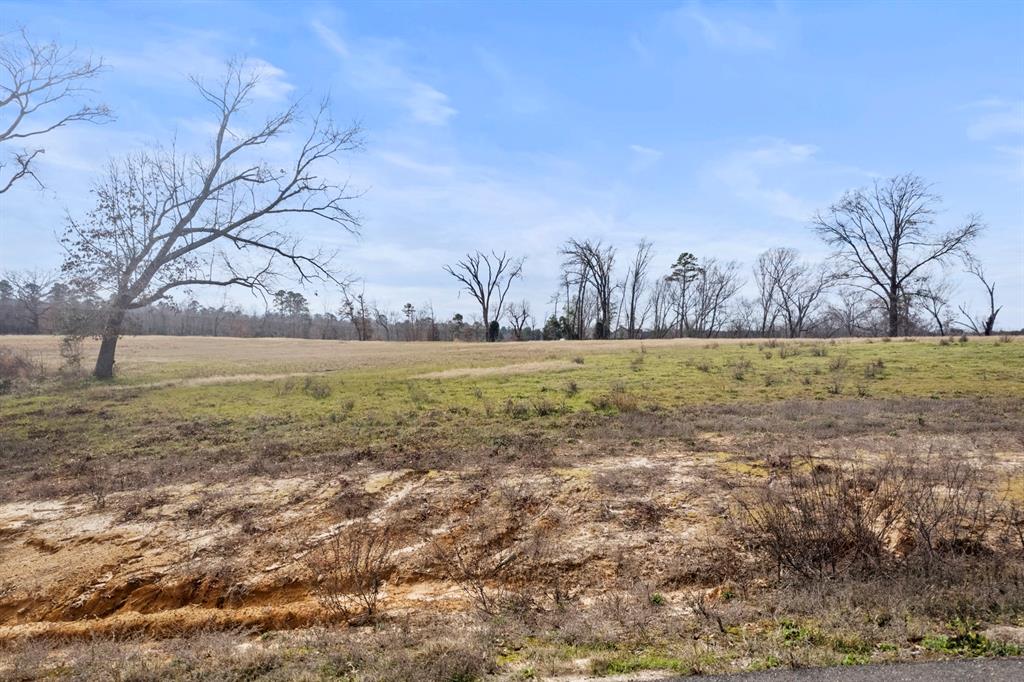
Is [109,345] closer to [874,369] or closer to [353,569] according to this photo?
[353,569]

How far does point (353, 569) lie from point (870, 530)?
5.10m

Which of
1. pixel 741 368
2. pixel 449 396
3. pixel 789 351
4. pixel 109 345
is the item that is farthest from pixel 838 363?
pixel 109 345

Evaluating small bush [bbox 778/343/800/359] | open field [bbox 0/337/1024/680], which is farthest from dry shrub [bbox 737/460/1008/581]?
small bush [bbox 778/343/800/359]

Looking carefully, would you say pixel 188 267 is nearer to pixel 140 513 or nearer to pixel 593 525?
pixel 140 513

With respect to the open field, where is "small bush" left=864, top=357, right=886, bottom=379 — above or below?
above

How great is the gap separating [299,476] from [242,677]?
4761 mm

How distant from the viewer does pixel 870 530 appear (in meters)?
5.88

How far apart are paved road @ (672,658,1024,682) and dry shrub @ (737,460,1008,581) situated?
1.74 meters

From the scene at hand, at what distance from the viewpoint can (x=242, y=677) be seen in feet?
13.5

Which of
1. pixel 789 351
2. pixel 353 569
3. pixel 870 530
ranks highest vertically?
pixel 789 351

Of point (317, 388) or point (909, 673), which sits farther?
point (317, 388)

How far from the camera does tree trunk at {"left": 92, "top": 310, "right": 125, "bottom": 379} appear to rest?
22844mm

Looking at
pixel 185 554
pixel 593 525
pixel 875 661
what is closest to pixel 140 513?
pixel 185 554

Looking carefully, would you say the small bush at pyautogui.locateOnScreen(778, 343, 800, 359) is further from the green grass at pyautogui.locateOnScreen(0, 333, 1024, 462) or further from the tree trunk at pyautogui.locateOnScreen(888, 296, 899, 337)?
the tree trunk at pyautogui.locateOnScreen(888, 296, 899, 337)
